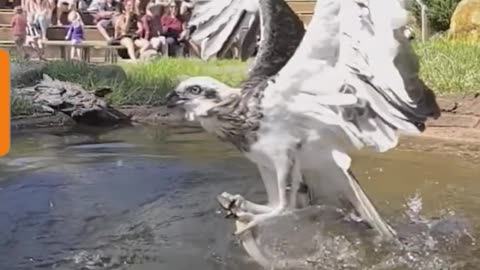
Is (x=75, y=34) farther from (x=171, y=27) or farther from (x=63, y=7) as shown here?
(x=171, y=27)

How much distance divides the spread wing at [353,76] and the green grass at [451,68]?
520cm

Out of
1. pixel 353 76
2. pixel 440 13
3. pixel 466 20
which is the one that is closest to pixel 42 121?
pixel 353 76

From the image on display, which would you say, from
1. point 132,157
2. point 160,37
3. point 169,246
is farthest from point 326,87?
point 160,37

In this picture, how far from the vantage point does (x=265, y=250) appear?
4.23 metres

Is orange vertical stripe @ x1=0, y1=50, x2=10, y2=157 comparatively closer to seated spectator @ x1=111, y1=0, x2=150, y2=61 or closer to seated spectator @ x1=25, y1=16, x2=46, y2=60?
seated spectator @ x1=111, y1=0, x2=150, y2=61

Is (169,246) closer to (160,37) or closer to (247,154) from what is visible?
(247,154)

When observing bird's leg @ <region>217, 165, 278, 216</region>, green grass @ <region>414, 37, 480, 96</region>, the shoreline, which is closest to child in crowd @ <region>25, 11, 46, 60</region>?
the shoreline

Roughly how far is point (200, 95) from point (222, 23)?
1.64 ft

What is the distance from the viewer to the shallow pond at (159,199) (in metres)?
4.39

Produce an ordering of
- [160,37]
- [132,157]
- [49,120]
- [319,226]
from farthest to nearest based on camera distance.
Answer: [160,37] < [49,120] < [132,157] < [319,226]

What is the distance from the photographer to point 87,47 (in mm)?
15117

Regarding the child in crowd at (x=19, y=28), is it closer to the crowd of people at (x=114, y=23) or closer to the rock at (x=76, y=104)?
the crowd of people at (x=114, y=23)

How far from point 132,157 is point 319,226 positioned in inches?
128

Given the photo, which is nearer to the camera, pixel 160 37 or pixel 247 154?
pixel 247 154
